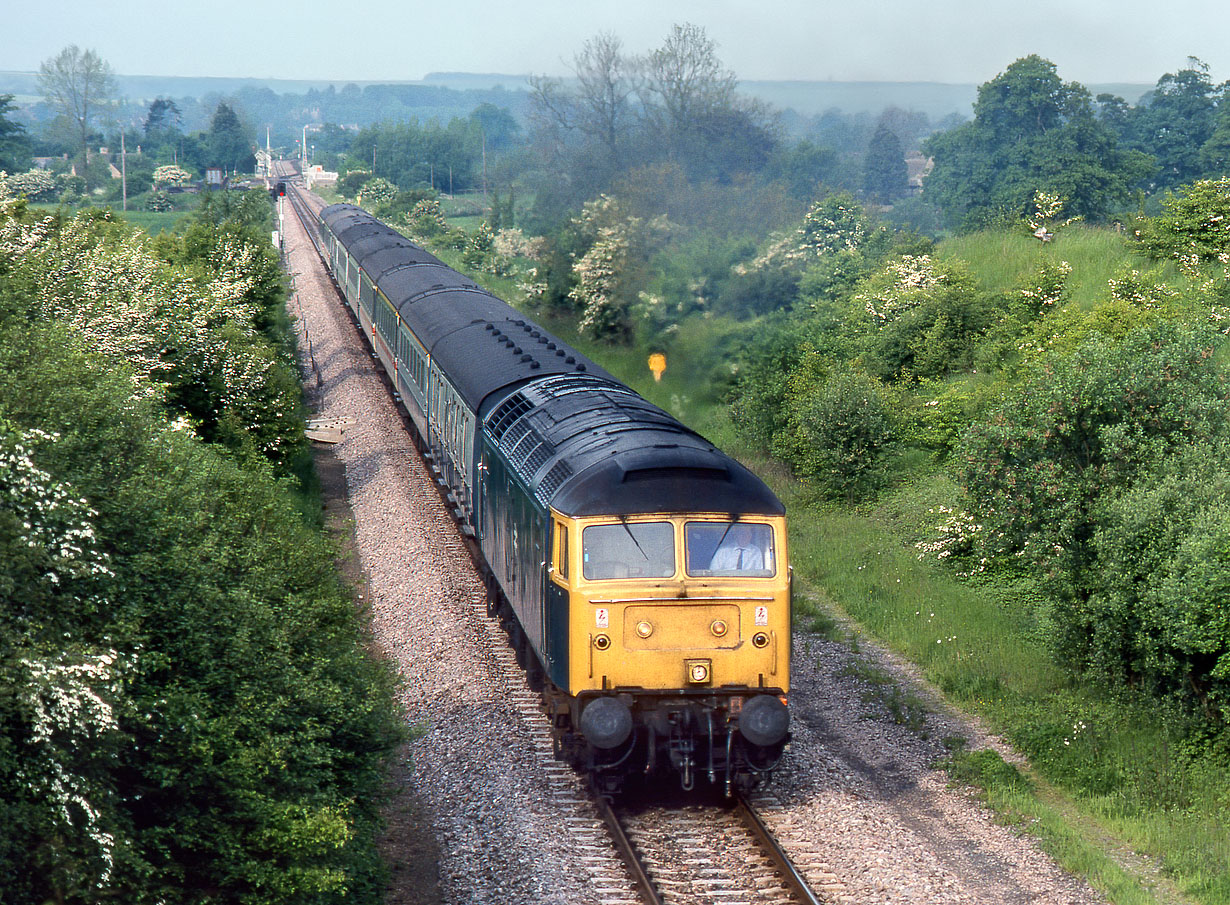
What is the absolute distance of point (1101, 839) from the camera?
12836 mm

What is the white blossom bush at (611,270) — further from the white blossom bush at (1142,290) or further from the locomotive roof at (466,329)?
the white blossom bush at (1142,290)

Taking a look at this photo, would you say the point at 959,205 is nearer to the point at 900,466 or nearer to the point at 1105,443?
the point at 900,466

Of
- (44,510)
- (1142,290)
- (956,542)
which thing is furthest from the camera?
(1142,290)

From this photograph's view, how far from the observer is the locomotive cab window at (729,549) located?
A: 40.3 ft

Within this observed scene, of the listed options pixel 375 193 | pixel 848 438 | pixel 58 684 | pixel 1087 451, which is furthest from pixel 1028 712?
pixel 375 193

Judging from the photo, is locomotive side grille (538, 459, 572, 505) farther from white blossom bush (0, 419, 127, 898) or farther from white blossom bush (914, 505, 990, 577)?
white blossom bush (914, 505, 990, 577)

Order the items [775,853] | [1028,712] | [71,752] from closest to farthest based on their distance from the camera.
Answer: [71,752]
[775,853]
[1028,712]

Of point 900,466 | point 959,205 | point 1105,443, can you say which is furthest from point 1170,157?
point 1105,443

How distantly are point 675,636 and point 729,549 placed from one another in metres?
1.05

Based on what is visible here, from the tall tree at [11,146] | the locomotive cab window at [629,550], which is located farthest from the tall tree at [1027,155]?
the tall tree at [11,146]

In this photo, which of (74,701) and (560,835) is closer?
(74,701)

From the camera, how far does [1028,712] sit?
15742 mm

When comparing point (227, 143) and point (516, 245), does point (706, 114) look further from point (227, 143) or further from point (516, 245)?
point (227, 143)

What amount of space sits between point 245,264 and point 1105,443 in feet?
84.6
